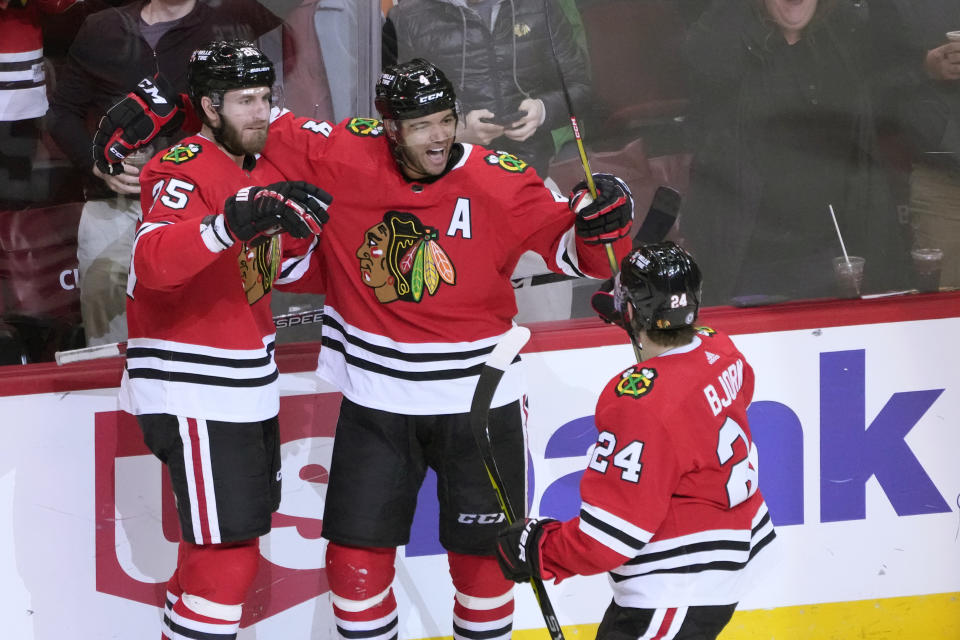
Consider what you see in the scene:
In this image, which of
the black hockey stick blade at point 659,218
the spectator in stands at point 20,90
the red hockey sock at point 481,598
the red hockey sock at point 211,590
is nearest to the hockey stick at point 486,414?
the red hockey sock at point 481,598

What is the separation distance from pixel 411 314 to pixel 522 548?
2.10ft

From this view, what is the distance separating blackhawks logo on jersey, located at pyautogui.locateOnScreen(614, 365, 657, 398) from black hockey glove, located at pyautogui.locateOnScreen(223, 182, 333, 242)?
637mm

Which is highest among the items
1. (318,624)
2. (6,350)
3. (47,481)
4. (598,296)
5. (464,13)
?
(464,13)

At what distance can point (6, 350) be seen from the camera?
9.98 ft

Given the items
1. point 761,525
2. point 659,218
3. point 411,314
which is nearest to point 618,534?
point 761,525

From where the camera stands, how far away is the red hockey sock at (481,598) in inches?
108

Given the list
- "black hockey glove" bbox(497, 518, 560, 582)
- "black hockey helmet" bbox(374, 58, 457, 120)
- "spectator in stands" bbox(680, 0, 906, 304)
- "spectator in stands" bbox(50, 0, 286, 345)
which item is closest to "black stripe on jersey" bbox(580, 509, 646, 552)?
"black hockey glove" bbox(497, 518, 560, 582)

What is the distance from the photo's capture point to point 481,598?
2771 millimetres

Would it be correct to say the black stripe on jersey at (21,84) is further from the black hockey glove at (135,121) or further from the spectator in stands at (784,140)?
the spectator in stands at (784,140)

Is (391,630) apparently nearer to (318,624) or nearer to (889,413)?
(318,624)

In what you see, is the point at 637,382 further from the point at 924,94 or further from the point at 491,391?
the point at 924,94

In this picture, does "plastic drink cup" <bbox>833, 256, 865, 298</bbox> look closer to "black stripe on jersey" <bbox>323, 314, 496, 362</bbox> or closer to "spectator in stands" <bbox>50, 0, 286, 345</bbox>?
"black stripe on jersey" <bbox>323, 314, 496, 362</bbox>

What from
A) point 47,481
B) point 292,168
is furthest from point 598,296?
point 47,481

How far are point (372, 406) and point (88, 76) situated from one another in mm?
1184
